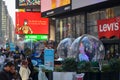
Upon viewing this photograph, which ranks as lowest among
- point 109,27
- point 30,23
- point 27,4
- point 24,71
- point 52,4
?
point 24,71

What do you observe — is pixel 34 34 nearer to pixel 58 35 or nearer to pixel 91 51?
pixel 58 35

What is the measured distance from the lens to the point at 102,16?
32469 millimetres

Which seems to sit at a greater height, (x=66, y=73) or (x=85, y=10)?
(x=85, y=10)

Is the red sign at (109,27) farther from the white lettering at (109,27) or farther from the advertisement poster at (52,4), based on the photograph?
the advertisement poster at (52,4)

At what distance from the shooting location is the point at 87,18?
119ft

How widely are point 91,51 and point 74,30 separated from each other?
71.2ft

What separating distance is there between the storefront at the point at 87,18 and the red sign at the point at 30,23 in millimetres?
21029

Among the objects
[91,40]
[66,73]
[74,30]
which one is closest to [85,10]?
[74,30]

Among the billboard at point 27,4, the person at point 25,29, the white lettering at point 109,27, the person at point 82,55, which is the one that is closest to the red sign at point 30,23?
the person at point 25,29

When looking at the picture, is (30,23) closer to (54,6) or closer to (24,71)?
(54,6)

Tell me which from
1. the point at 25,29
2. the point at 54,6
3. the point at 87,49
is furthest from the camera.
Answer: the point at 25,29

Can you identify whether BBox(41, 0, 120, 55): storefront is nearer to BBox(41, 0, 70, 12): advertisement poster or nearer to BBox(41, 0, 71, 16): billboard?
BBox(41, 0, 71, 16): billboard

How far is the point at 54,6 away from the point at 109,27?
45.6 feet

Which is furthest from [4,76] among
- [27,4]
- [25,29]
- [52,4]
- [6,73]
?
[25,29]
